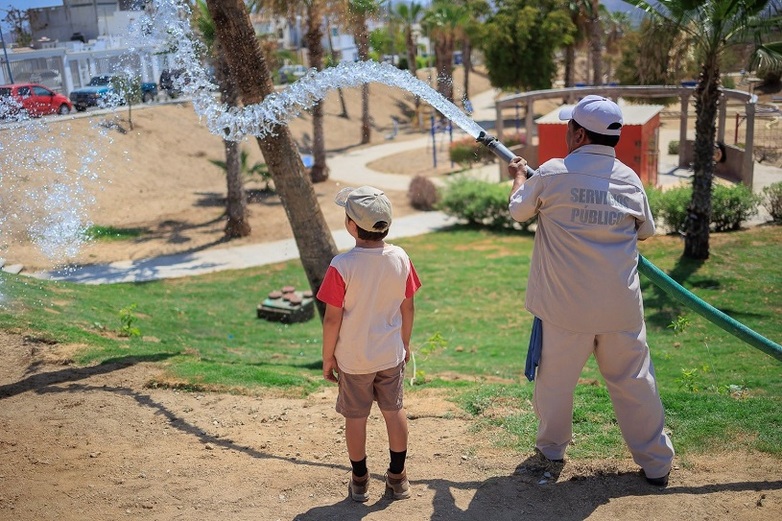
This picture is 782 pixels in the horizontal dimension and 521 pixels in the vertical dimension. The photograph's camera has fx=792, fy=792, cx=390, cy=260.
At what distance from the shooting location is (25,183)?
17.2m

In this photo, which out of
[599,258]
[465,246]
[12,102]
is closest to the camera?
[599,258]

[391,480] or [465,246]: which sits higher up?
[391,480]

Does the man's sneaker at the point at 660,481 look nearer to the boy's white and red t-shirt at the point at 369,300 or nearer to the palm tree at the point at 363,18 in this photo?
the boy's white and red t-shirt at the point at 369,300

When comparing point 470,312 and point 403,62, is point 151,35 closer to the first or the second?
point 470,312

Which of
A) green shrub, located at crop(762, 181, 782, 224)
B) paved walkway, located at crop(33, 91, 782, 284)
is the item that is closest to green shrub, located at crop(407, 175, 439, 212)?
paved walkway, located at crop(33, 91, 782, 284)

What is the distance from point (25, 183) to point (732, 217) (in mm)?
14411

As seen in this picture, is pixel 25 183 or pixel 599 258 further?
pixel 25 183

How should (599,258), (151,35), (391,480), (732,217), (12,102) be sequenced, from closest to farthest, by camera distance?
(599,258) < (391,480) < (151,35) < (732,217) < (12,102)

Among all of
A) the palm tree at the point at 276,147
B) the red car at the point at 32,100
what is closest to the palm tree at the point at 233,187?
the red car at the point at 32,100

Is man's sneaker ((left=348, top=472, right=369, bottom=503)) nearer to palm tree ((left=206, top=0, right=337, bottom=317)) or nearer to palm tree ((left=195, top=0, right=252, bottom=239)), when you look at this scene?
palm tree ((left=206, top=0, right=337, bottom=317))

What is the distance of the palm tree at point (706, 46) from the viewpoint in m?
11.3

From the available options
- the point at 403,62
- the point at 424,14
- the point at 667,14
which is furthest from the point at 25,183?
the point at 403,62

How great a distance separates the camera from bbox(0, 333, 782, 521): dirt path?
12.6 feet

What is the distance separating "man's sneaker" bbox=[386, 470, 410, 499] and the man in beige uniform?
837 millimetres
